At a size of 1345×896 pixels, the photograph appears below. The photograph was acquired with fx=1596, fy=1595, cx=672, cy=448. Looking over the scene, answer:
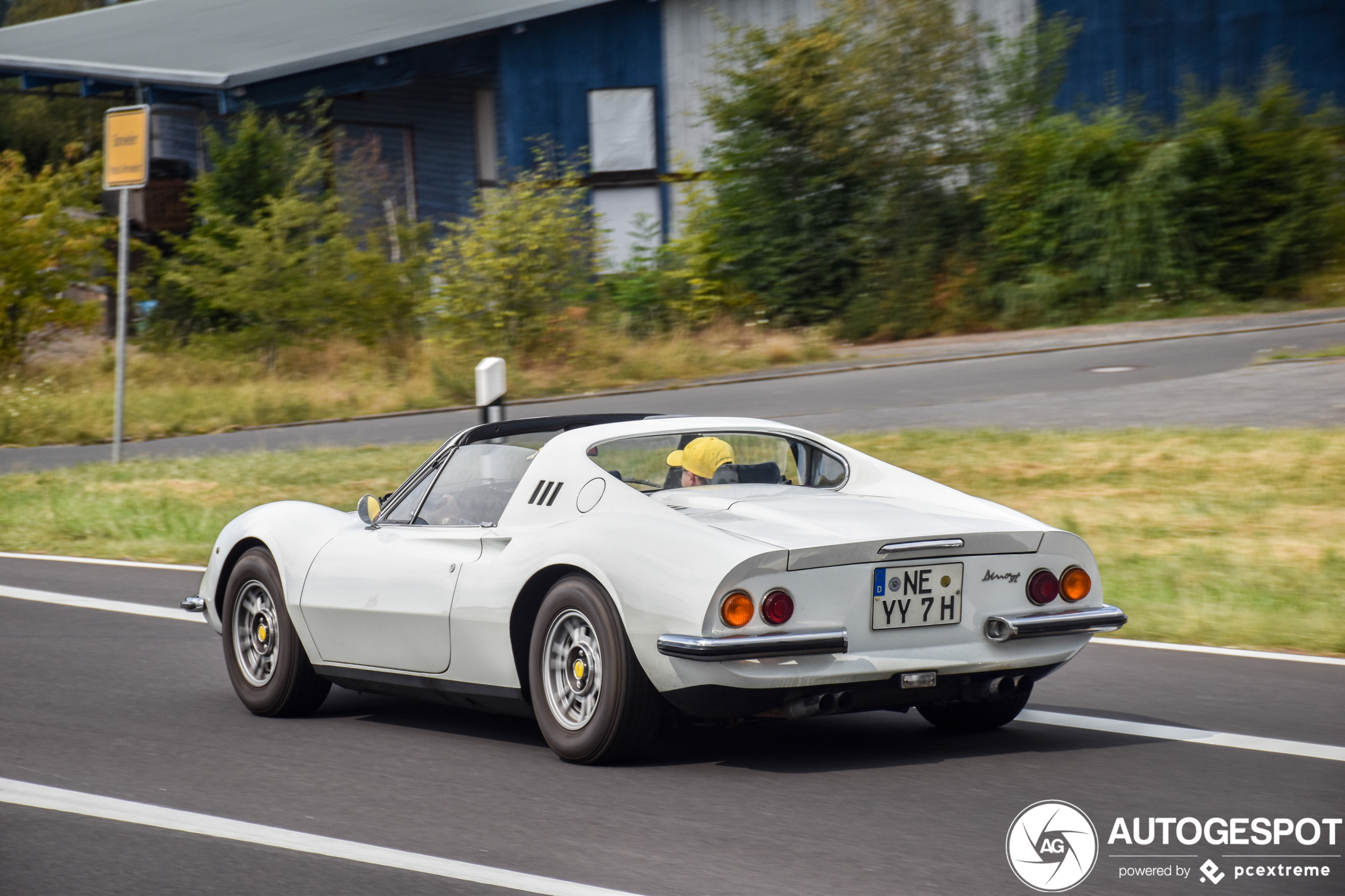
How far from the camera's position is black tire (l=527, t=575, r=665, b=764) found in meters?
5.22

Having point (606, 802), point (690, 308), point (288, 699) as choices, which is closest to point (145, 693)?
Answer: point (288, 699)

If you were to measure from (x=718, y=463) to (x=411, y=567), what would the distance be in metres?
1.25

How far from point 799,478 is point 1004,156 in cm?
2269

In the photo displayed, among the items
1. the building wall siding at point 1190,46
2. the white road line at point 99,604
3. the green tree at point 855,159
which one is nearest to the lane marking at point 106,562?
the white road line at point 99,604

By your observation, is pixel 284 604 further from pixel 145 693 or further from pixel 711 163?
pixel 711 163

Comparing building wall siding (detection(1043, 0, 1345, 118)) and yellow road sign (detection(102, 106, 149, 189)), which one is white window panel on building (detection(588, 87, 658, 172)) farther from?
yellow road sign (detection(102, 106, 149, 189))

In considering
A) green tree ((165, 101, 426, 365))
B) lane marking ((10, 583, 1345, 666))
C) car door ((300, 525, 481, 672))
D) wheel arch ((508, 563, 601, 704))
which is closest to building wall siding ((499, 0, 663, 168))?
green tree ((165, 101, 426, 365))

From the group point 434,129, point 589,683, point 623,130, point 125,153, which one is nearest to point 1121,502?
point 589,683

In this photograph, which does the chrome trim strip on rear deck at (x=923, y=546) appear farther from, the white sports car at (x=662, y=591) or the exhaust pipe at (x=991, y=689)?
the exhaust pipe at (x=991, y=689)

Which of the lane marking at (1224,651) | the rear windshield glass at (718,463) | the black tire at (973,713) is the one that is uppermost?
the rear windshield glass at (718,463)

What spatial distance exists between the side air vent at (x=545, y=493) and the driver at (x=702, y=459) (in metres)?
0.56

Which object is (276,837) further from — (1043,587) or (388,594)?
(1043,587)

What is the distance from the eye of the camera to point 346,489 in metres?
15.3

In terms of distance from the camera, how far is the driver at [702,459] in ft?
20.3
